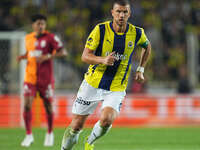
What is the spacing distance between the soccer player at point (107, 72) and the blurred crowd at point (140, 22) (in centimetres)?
1234

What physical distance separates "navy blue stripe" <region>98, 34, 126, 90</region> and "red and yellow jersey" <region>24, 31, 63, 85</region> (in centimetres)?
343

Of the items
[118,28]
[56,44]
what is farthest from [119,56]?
[56,44]

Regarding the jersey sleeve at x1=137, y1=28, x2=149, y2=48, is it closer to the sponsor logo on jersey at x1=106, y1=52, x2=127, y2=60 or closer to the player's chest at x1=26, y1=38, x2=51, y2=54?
the sponsor logo on jersey at x1=106, y1=52, x2=127, y2=60

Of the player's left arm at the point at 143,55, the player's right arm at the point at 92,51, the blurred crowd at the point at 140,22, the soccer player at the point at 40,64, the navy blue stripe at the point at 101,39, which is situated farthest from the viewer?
the blurred crowd at the point at 140,22

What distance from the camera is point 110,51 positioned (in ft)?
22.4

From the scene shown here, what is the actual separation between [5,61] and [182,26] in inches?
311

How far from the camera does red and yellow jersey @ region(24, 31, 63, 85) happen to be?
10148 mm

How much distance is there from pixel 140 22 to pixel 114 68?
12505 millimetres

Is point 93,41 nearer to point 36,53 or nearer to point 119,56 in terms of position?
point 119,56

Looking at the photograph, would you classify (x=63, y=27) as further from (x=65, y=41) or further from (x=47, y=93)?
(x=47, y=93)

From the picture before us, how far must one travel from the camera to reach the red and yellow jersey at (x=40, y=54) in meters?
10.1

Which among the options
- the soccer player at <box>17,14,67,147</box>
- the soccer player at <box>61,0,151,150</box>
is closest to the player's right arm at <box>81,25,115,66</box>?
the soccer player at <box>61,0,151,150</box>

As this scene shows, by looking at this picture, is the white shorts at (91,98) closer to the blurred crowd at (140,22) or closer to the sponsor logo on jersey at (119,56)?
the sponsor logo on jersey at (119,56)

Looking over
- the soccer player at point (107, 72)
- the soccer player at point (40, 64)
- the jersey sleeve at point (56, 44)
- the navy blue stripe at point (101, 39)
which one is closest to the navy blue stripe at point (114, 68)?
the soccer player at point (107, 72)
